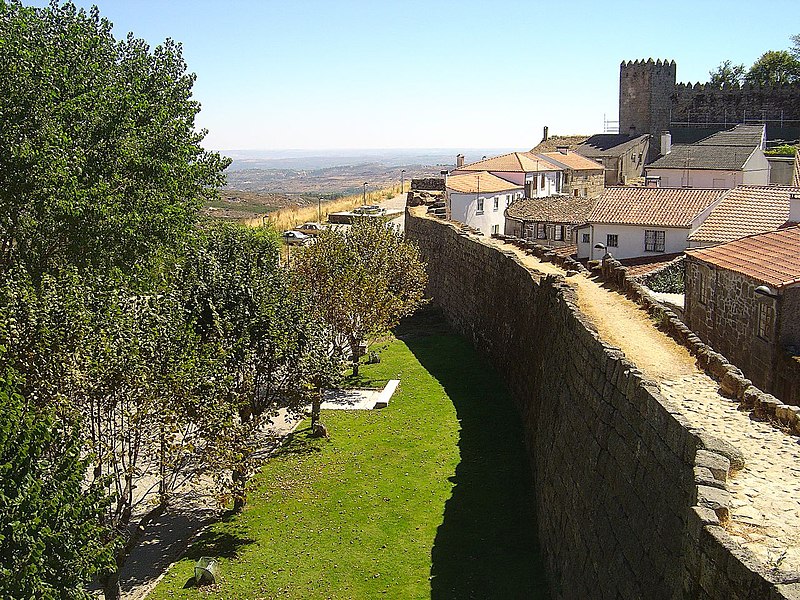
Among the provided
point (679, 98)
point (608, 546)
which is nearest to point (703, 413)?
point (608, 546)

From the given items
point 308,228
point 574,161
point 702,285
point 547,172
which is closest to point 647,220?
point 702,285

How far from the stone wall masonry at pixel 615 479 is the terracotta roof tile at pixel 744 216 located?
8.74 meters

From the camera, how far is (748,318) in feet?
61.4

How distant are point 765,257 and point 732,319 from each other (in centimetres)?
151

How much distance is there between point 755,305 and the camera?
18.4 meters

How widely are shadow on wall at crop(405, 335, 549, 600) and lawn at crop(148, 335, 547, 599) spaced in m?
0.03

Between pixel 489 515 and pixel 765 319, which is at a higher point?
pixel 765 319

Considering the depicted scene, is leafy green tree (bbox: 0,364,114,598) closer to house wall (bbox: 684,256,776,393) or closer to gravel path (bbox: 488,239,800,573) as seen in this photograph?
gravel path (bbox: 488,239,800,573)

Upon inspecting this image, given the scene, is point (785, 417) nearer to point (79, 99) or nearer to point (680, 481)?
point (680, 481)

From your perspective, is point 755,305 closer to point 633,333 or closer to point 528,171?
point 633,333

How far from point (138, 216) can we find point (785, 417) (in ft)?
50.9

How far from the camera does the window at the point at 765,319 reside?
1753 centimetres

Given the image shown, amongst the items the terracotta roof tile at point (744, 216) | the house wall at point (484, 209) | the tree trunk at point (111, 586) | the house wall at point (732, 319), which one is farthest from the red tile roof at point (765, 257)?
the house wall at point (484, 209)

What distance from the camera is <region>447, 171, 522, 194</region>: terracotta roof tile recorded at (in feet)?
158
